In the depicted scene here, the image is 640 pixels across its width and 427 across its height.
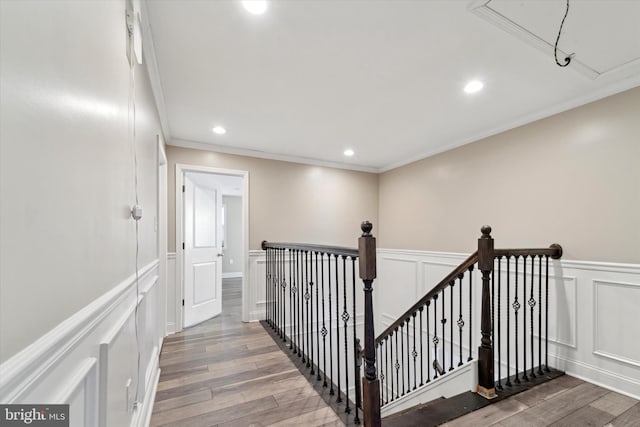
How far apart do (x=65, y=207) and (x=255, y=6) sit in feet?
4.44

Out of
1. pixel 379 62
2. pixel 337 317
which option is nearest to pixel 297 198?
pixel 379 62

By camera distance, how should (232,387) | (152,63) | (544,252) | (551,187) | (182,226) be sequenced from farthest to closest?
1. (182,226)
2. (551,187)
3. (544,252)
4. (232,387)
5. (152,63)

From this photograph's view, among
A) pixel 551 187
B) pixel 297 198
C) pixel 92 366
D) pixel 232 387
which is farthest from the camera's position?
pixel 297 198

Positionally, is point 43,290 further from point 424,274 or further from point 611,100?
point 424,274

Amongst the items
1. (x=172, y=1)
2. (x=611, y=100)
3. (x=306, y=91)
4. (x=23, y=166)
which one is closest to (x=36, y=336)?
(x=23, y=166)

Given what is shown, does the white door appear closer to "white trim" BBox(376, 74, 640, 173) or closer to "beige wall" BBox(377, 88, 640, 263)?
"beige wall" BBox(377, 88, 640, 263)

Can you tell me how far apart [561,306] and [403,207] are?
2.34 m

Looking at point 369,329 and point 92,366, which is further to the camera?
point 369,329

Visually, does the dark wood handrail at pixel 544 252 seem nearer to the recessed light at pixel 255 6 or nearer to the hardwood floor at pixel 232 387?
the hardwood floor at pixel 232 387

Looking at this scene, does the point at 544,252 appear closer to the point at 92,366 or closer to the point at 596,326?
the point at 596,326

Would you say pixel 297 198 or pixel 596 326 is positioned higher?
pixel 297 198

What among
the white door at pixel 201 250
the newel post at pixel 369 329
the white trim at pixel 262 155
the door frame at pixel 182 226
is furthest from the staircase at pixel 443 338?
the white trim at pixel 262 155

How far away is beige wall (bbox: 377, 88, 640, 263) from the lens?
2.20 metres

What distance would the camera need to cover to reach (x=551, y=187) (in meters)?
2.65
